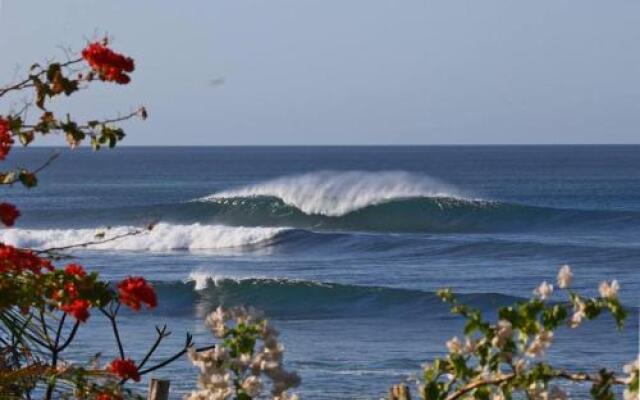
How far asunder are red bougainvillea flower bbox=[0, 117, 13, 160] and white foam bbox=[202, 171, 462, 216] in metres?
38.4

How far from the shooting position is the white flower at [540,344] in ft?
10.8

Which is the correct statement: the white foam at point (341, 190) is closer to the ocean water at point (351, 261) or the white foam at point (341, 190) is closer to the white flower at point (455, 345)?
the ocean water at point (351, 261)

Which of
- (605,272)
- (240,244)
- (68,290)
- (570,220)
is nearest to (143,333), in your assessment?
(605,272)

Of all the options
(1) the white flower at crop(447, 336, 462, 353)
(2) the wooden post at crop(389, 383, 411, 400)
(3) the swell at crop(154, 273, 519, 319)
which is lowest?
(2) the wooden post at crop(389, 383, 411, 400)

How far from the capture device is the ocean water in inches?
631

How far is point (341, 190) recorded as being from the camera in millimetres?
45750

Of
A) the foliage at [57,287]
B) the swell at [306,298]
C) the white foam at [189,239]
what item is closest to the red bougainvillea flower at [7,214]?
the foliage at [57,287]

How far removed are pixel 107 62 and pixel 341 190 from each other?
41436 mm

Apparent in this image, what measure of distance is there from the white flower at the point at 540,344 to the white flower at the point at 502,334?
59 millimetres

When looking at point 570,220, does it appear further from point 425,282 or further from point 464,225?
point 425,282

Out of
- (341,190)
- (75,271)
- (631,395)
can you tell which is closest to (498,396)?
(631,395)

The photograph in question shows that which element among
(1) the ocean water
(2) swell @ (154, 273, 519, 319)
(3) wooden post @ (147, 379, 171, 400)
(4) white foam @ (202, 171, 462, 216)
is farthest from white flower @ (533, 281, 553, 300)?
(4) white foam @ (202, 171, 462, 216)

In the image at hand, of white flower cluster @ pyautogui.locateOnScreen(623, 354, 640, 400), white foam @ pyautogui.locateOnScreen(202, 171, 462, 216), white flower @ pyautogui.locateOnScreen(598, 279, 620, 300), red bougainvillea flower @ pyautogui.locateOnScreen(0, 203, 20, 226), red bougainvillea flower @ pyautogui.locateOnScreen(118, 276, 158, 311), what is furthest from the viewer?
white foam @ pyautogui.locateOnScreen(202, 171, 462, 216)

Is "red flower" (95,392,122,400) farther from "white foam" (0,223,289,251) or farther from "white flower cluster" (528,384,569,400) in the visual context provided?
"white foam" (0,223,289,251)
